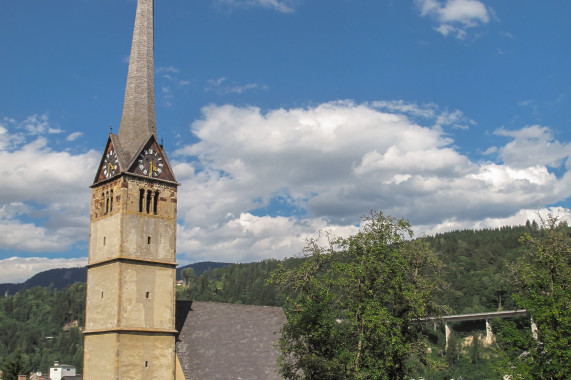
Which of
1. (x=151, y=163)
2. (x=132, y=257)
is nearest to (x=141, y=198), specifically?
(x=151, y=163)

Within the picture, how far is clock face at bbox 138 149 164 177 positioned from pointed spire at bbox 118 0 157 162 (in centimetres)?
69

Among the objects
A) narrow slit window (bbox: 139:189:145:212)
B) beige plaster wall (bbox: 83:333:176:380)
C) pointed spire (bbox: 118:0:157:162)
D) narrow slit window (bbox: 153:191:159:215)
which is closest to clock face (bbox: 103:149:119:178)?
pointed spire (bbox: 118:0:157:162)

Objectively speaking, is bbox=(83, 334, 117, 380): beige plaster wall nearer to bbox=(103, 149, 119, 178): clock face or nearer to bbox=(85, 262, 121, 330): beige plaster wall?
bbox=(85, 262, 121, 330): beige plaster wall

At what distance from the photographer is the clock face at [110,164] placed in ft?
153

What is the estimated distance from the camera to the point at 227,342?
4744 centimetres

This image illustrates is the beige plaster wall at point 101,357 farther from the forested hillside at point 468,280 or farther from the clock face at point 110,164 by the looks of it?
the forested hillside at point 468,280

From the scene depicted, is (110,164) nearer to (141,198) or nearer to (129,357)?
(141,198)

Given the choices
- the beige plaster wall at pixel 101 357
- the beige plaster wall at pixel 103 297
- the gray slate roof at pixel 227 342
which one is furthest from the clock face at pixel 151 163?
the beige plaster wall at pixel 101 357

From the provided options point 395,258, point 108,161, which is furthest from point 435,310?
point 108,161

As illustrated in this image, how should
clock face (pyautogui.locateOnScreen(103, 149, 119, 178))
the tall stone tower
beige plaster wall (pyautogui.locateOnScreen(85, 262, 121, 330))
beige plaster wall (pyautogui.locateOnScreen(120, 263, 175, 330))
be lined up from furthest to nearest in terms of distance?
clock face (pyautogui.locateOnScreen(103, 149, 119, 178))
beige plaster wall (pyautogui.locateOnScreen(120, 263, 175, 330))
beige plaster wall (pyautogui.locateOnScreen(85, 262, 121, 330))
the tall stone tower

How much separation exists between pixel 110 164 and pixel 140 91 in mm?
6299

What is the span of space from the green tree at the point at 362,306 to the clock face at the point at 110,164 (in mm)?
14215

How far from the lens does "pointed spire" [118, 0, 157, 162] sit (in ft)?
158

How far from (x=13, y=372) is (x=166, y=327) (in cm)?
4322
